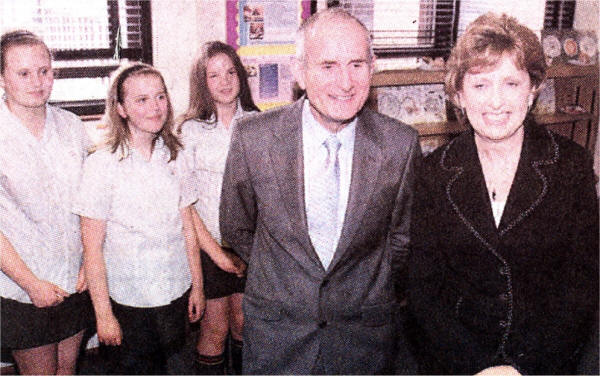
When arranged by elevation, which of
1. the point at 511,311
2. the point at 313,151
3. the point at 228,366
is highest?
the point at 313,151

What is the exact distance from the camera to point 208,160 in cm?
273

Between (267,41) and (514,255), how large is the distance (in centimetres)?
235

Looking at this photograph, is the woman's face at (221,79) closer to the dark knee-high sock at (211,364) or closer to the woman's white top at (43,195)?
the woman's white top at (43,195)

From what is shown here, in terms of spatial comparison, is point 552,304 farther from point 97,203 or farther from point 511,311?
point 97,203

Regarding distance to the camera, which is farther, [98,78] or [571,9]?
[571,9]

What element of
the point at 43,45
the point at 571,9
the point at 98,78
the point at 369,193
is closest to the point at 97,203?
the point at 43,45

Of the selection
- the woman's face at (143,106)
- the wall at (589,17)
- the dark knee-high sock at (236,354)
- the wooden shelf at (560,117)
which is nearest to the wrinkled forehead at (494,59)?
the woman's face at (143,106)

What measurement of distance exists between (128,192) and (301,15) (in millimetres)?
1867

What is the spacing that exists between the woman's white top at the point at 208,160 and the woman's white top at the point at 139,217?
1.03ft

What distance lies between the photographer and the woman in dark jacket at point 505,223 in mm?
1569

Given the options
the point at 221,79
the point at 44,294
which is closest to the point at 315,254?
the point at 44,294

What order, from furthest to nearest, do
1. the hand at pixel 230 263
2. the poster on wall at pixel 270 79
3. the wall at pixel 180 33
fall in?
the poster on wall at pixel 270 79 → the wall at pixel 180 33 → the hand at pixel 230 263

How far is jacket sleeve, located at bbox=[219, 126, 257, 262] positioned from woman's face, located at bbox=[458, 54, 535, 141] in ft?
2.47

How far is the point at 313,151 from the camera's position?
1864 mm
